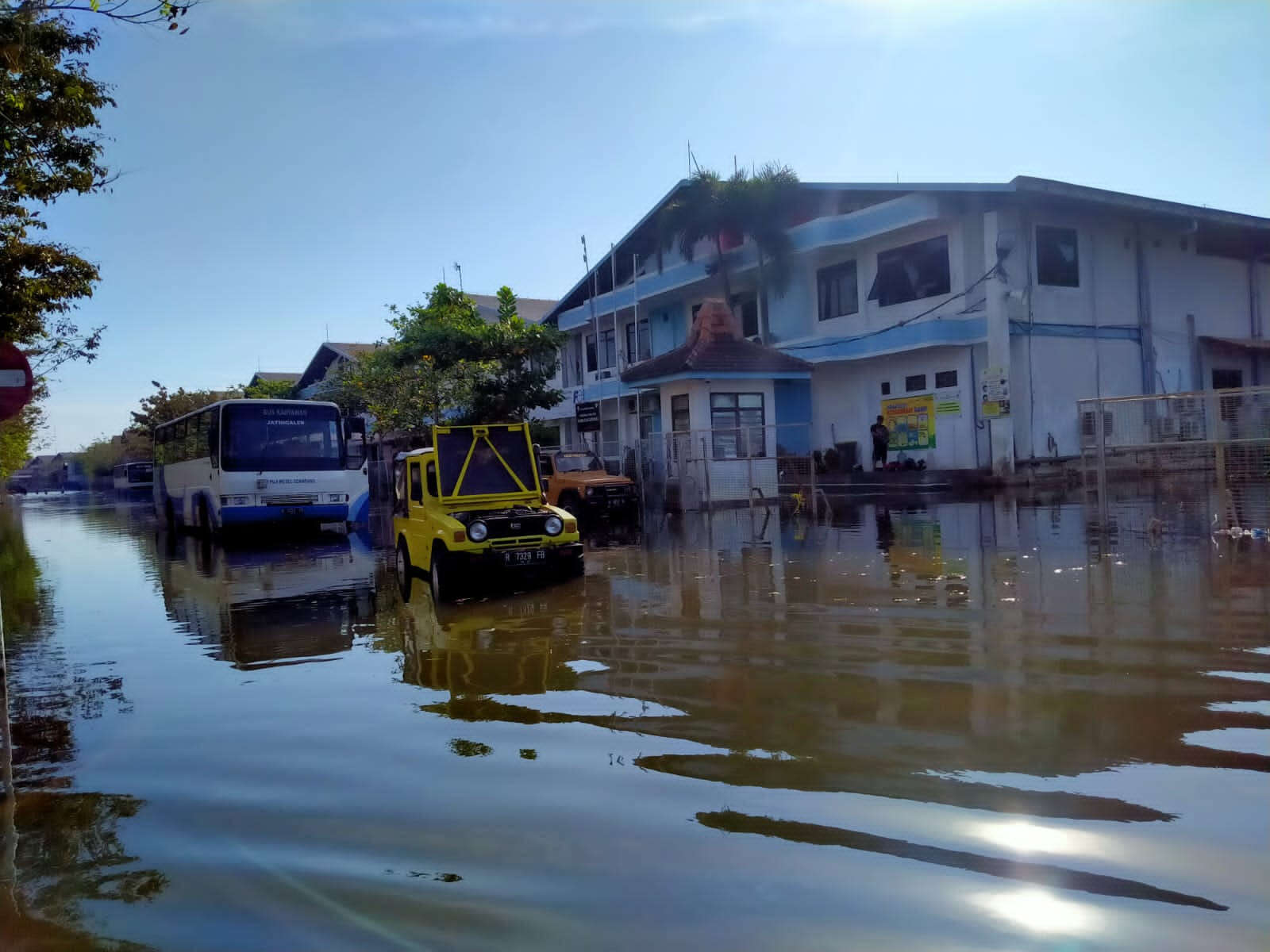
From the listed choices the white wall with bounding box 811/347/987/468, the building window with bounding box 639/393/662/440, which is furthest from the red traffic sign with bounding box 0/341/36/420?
the building window with bounding box 639/393/662/440

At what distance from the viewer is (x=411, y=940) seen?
3.53 metres

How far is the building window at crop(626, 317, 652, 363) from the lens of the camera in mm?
38344

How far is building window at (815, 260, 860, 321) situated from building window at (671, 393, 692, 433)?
20.1 ft

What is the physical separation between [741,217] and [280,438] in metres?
16.0

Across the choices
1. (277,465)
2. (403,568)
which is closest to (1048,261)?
(277,465)

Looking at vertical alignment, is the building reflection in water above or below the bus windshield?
below

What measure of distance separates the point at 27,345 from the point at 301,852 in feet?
66.9

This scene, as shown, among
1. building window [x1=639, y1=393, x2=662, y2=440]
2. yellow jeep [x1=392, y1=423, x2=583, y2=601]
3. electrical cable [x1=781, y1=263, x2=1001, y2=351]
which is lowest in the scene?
yellow jeep [x1=392, y1=423, x2=583, y2=601]

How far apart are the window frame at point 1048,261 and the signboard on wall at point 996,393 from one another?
3080 mm

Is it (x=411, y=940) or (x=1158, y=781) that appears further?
(x=1158, y=781)

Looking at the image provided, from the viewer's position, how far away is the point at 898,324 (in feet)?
90.4

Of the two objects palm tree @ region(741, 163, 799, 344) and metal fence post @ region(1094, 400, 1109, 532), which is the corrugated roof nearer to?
palm tree @ region(741, 163, 799, 344)

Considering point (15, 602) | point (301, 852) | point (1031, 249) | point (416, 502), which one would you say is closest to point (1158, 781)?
point (301, 852)

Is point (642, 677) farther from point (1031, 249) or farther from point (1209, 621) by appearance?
point (1031, 249)
